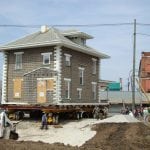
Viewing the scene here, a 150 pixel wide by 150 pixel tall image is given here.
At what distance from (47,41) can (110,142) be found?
62.3 feet

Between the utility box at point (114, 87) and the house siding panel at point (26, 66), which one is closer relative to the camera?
the house siding panel at point (26, 66)

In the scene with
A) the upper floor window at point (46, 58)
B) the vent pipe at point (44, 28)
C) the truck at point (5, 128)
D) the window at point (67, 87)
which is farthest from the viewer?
the vent pipe at point (44, 28)

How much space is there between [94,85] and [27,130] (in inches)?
612

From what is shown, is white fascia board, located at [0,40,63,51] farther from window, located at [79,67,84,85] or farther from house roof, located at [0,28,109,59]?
window, located at [79,67,84,85]

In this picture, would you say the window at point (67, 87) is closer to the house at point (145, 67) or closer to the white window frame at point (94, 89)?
the white window frame at point (94, 89)

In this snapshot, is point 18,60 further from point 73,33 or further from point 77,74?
point 73,33

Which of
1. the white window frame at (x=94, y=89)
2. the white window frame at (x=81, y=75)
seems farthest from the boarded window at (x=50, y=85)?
the white window frame at (x=94, y=89)

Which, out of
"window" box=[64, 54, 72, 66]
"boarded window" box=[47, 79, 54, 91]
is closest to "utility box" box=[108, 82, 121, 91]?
"window" box=[64, 54, 72, 66]

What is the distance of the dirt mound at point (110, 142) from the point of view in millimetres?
16870

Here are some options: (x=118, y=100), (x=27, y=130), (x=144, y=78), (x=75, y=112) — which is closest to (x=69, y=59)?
(x=75, y=112)

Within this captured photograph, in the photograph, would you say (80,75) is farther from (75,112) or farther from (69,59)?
(75,112)

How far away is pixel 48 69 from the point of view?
39812 mm

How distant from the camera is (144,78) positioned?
9131cm

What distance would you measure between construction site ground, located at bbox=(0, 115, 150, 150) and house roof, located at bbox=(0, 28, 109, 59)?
7.37 m
